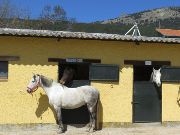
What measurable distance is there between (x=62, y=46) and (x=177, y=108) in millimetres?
5094

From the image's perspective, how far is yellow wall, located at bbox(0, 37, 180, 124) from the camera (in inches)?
308

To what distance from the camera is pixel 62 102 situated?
757cm

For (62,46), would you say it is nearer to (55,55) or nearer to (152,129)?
(55,55)

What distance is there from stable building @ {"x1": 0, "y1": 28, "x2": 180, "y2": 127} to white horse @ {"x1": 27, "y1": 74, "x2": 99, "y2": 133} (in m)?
0.46

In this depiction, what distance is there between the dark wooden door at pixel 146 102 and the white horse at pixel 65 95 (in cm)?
174

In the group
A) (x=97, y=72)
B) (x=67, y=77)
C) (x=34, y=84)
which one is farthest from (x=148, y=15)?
(x=34, y=84)

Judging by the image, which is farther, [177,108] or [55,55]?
[177,108]

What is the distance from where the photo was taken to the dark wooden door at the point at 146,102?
8492mm

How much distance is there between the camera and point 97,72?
8.21 m

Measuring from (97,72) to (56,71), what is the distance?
1.52 meters

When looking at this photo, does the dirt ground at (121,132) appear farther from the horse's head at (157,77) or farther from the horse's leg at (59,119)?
the horse's head at (157,77)

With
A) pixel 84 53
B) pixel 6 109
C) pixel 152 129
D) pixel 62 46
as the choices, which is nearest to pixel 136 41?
pixel 84 53

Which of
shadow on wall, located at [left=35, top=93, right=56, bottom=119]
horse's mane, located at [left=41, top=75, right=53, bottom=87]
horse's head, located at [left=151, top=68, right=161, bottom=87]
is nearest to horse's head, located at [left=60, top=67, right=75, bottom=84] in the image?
horse's mane, located at [left=41, top=75, right=53, bottom=87]

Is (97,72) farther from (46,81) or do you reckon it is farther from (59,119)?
(59,119)
